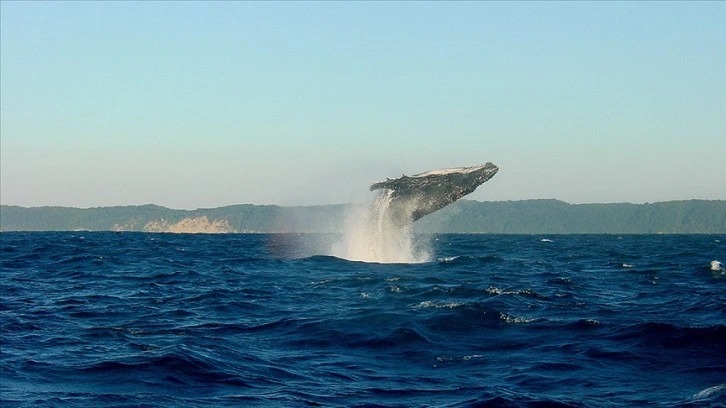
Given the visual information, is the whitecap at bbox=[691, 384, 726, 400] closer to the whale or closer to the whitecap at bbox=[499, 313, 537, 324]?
the whitecap at bbox=[499, 313, 537, 324]

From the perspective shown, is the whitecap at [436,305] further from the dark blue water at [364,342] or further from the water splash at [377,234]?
the water splash at [377,234]

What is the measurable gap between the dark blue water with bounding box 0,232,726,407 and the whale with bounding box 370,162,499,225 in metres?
3.38

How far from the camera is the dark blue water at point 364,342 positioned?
11.4 meters

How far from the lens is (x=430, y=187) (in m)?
29.0

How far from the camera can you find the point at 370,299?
68.7ft

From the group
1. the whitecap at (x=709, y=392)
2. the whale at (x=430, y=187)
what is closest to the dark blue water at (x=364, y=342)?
the whitecap at (x=709, y=392)

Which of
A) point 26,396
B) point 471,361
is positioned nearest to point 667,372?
point 471,361

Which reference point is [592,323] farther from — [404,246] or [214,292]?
[404,246]

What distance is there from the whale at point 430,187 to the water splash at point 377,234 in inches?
19.1

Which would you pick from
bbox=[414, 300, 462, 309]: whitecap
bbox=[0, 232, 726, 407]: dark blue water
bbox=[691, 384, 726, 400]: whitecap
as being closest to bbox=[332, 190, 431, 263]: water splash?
bbox=[0, 232, 726, 407]: dark blue water

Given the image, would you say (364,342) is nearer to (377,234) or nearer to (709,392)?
(709,392)

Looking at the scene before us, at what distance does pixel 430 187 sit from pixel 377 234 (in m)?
4.17

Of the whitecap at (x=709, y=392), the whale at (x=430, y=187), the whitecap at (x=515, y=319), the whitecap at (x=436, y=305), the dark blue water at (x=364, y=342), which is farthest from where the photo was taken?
the whale at (x=430, y=187)

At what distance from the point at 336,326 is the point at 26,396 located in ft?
22.6
